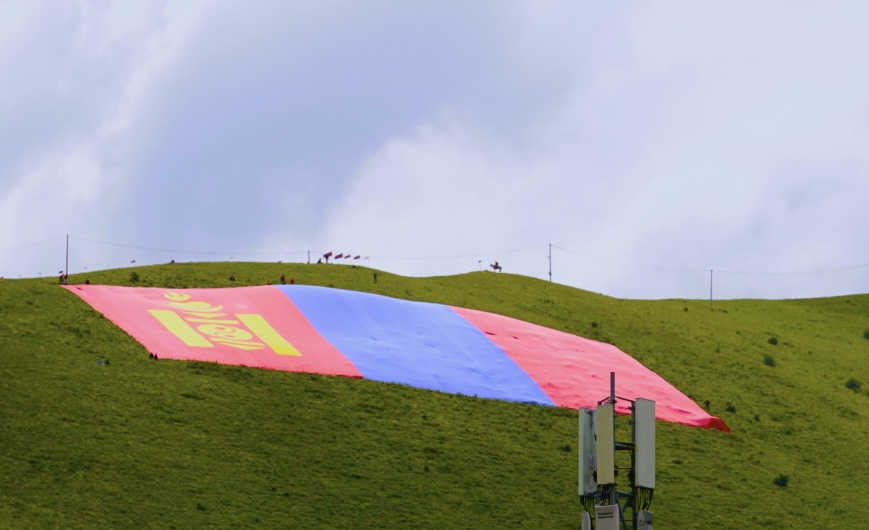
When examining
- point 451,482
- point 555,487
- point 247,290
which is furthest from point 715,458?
point 247,290

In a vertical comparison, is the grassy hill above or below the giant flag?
below

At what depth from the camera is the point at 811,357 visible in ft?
218

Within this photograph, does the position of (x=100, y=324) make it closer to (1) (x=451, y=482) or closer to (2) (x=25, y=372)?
(2) (x=25, y=372)

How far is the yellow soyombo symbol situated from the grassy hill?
2177 mm

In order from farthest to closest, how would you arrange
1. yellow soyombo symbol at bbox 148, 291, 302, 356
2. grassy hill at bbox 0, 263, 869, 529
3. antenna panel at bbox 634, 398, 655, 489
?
yellow soyombo symbol at bbox 148, 291, 302, 356
grassy hill at bbox 0, 263, 869, 529
antenna panel at bbox 634, 398, 655, 489

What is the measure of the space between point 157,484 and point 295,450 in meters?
5.31

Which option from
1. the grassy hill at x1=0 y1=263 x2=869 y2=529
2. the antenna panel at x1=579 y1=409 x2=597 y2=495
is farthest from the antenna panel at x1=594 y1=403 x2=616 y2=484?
the grassy hill at x1=0 y1=263 x2=869 y2=529

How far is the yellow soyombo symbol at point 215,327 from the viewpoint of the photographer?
5241 cm

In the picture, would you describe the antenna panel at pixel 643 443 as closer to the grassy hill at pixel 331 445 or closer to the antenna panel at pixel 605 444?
the antenna panel at pixel 605 444

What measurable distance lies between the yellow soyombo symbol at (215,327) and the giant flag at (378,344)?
0.04m

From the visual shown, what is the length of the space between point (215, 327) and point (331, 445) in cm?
1030

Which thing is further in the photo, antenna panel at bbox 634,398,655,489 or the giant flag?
the giant flag

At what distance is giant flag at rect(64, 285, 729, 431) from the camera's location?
52.2m

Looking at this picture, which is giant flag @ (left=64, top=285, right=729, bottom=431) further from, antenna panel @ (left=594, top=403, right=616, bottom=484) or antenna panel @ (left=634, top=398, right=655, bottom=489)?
antenna panel @ (left=594, top=403, right=616, bottom=484)
